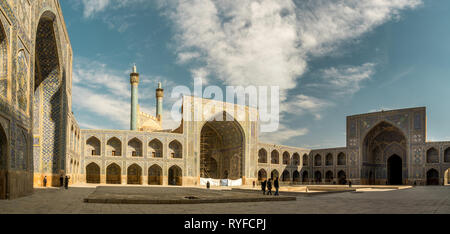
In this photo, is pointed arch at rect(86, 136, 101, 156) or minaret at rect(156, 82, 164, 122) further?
minaret at rect(156, 82, 164, 122)

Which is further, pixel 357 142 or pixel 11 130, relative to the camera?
pixel 357 142

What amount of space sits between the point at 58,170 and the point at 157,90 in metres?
27.2

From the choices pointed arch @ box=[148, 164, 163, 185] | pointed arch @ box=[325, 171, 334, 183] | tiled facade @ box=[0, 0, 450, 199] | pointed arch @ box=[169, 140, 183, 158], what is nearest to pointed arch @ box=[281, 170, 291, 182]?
tiled facade @ box=[0, 0, 450, 199]

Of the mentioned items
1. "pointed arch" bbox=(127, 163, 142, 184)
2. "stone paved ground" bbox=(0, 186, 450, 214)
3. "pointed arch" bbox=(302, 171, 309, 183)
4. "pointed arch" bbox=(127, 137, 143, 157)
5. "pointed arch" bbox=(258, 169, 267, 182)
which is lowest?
"pointed arch" bbox=(302, 171, 309, 183)

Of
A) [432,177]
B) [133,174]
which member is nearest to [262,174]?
[133,174]

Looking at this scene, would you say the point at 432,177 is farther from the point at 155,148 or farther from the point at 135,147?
the point at 135,147

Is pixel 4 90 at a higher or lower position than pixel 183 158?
higher

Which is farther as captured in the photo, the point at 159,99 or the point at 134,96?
the point at 159,99

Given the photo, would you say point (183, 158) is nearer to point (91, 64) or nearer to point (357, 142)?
point (91, 64)

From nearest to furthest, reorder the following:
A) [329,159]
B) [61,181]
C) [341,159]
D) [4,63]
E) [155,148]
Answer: [4,63] < [61,181] < [155,148] < [341,159] < [329,159]

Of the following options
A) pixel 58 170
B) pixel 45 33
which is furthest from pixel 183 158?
pixel 45 33

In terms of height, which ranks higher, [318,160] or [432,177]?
[318,160]

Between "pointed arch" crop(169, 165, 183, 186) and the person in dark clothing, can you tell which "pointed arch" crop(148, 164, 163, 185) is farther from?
the person in dark clothing
